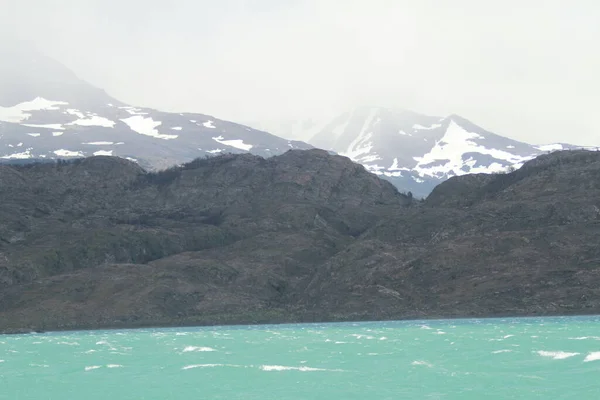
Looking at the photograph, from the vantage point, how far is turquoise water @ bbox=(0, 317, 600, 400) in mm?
73438

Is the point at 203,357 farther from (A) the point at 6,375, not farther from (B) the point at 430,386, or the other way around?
(B) the point at 430,386

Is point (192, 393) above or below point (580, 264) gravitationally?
below

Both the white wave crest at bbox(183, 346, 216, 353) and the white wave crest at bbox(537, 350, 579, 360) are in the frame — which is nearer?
the white wave crest at bbox(537, 350, 579, 360)

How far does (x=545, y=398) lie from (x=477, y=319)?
376 feet

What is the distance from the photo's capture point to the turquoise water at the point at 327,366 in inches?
2891

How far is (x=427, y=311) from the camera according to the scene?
623 feet

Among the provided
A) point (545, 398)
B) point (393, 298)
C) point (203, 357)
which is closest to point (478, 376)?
point (545, 398)

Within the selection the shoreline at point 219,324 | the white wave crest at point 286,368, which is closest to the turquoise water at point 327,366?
the white wave crest at point 286,368

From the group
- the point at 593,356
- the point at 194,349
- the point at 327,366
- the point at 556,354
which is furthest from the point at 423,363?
the point at 194,349

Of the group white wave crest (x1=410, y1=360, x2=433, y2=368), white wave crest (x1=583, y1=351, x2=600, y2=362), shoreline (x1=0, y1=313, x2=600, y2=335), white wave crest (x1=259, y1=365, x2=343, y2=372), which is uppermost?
white wave crest (x1=583, y1=351, x2=600, y2=362)

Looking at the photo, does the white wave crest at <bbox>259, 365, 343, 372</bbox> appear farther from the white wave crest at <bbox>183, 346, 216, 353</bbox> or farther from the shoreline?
the shoreline

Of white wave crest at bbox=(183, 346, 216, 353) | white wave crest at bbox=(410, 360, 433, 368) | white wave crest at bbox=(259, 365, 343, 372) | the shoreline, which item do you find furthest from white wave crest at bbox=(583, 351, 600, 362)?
the shoreline

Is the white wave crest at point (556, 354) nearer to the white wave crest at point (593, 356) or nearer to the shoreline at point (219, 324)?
the white wave crest at point (593, 356)

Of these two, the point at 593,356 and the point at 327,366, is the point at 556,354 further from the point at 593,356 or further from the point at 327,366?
the point at 327,366
